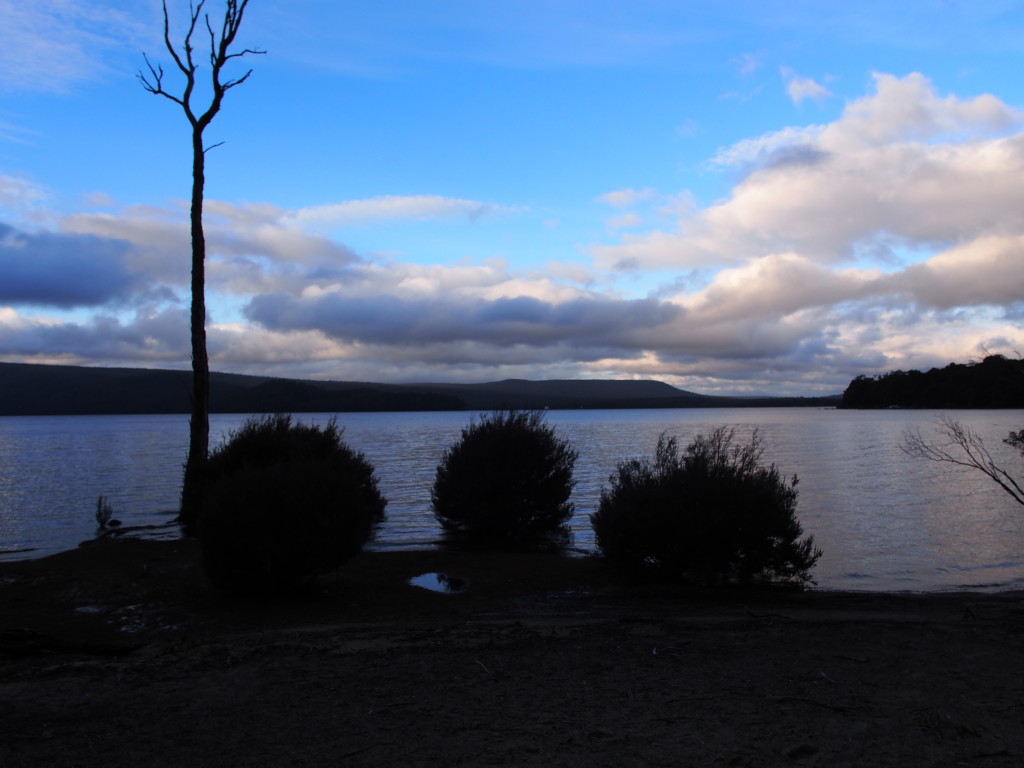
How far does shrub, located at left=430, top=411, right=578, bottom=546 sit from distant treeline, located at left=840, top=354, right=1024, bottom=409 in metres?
82.5

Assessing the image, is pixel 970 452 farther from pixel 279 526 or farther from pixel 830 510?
pixel 279 526

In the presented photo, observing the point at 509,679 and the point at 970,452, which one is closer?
the point at 509,679

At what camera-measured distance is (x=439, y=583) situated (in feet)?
37.7

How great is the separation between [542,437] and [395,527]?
4.60m

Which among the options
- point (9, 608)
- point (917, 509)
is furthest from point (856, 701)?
point (917, 509)

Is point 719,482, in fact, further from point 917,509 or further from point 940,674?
point 917,509

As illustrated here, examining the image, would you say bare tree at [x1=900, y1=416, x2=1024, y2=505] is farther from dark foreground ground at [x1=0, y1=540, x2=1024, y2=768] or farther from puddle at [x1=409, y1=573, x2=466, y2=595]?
puddle at [x1=409, y1=573, x2=466, y2=595]

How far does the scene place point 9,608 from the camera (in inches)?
376

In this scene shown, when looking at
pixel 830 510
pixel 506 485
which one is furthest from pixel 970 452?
pixel 506 485

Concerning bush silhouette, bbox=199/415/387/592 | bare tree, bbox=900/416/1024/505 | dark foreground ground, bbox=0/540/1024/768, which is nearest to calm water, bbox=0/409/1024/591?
bare tree, bbox=900/416/1024/505

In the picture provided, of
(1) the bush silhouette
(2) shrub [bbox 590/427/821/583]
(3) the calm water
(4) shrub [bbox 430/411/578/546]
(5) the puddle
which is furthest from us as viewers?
(4) shrub [bbox 430/411/578/546]

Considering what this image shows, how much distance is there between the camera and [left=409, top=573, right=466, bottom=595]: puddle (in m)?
11.1

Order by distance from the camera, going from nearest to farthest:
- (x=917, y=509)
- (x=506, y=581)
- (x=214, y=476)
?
(x=506, y=581) → (x=214, y=476) → (x=917, y=509)

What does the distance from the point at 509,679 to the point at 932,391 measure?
14944 cm
